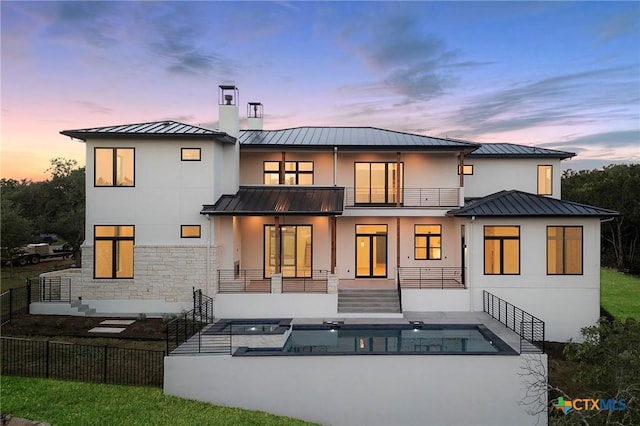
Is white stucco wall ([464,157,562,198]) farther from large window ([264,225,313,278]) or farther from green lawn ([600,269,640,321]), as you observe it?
large window ([264,225,313,278])

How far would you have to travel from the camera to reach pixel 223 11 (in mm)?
18422

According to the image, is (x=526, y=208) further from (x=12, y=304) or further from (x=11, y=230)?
(x=11, y=230)

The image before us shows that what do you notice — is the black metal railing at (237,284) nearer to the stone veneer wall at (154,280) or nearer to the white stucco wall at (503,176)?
the stone veneer wall at (154,280)

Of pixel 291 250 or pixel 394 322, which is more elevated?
pixel 291 250

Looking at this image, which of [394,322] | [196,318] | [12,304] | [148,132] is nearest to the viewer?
[394,322]

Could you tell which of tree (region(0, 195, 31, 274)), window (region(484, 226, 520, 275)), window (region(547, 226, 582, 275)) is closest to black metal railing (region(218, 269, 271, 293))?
window (region(484, 226, 520, 275))

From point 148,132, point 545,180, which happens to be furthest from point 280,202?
point 545,180

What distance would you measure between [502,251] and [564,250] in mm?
2361

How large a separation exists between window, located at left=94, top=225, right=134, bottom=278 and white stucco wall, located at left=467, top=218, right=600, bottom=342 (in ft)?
45.1

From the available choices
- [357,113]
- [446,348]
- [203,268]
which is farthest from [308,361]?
[357,113]

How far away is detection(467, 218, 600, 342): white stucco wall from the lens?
1662 centimetres

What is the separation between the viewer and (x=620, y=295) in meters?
25.7

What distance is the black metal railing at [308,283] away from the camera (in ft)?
56.3

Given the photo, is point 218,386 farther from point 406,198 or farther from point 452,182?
point 452,182
